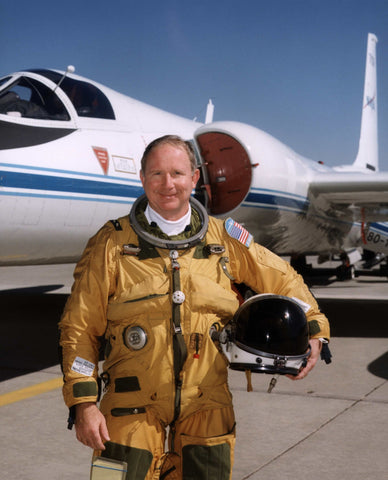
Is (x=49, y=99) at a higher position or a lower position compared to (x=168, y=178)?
higher

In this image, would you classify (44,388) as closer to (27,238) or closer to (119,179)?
(27,238)

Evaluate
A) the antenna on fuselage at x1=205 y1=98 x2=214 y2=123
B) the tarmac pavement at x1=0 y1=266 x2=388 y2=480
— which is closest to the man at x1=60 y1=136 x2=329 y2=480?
the tarmac pavement at x1=0 y1=266 x2=388 y2=480

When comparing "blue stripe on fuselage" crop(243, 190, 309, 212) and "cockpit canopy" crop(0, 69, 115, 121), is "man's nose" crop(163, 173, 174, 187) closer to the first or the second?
"cockpit canopy" crop(0, 69, 115, 121)

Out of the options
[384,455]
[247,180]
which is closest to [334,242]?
[247,180]

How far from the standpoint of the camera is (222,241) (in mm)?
2512

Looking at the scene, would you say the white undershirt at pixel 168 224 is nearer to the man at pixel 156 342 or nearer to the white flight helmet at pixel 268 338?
the man at pixel 156 342

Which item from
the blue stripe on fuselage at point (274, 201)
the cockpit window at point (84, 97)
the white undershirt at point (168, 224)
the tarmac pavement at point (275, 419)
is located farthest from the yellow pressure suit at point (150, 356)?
the blue stripe on fuselage at point (274, 201)

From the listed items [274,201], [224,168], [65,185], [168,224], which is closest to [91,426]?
[168,224]

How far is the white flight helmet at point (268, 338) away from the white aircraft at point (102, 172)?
3693mm

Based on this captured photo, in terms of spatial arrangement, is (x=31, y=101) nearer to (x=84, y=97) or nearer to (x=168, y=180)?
(x=84, y=97)

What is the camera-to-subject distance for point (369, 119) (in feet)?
67.7

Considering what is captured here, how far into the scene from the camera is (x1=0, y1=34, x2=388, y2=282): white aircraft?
575cm

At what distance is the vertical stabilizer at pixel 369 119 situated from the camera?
1988cm

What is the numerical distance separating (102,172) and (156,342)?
4.44m
